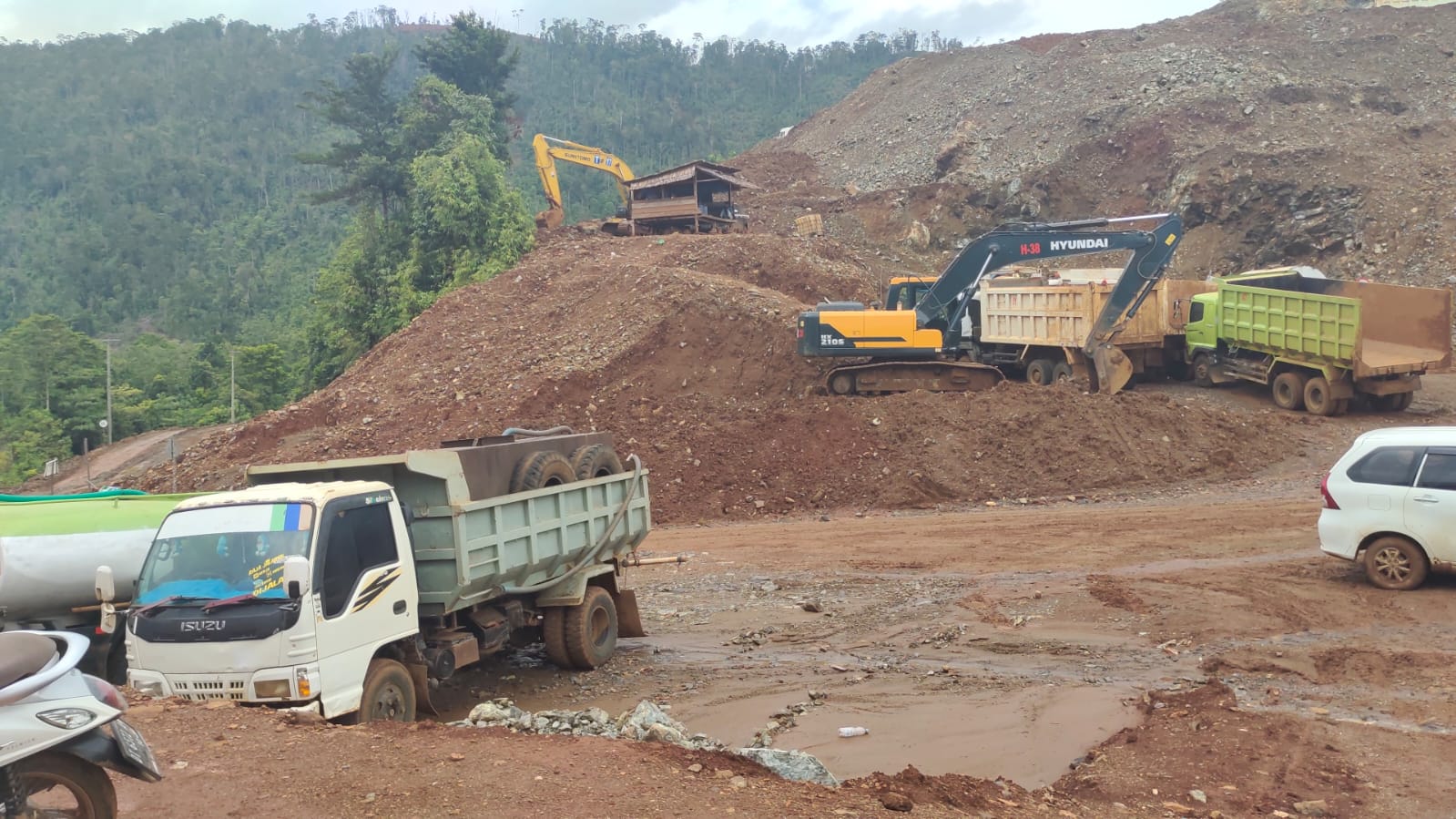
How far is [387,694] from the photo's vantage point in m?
7.16

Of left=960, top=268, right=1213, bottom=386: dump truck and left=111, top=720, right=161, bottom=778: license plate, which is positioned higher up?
left=960, top=268, right=1213, bottom=386: dump truck

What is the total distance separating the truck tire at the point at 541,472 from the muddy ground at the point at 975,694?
66.0 inches

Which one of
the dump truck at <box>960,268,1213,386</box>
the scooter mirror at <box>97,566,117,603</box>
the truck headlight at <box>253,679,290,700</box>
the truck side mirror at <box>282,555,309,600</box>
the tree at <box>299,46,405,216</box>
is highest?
the tree at <box>299,46,405,216</box>

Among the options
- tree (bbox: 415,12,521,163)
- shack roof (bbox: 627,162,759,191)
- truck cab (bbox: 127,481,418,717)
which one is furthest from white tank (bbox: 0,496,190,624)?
tree (bbox: 415,12,521,163)

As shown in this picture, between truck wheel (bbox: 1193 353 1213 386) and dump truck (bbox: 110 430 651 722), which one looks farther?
truck wheel (bbox: 1193 353 1213 386)

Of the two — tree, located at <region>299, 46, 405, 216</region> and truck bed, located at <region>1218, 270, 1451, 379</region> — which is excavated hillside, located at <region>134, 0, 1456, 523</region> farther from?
tree, located at <region>299, 46, 405, 216</region>

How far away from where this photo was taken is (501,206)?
120 ft

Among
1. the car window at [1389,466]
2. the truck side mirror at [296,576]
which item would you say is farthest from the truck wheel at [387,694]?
the car window at [1389,466]

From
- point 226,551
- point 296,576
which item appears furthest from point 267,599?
point 226,551

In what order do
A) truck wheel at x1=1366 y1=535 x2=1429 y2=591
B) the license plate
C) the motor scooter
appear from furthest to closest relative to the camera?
truck wheel at x1=1366 y1=535 x2=1429 y2=591 < the license plate < the motor scooter

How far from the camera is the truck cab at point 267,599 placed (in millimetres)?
6457

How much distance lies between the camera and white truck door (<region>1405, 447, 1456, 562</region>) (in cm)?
987

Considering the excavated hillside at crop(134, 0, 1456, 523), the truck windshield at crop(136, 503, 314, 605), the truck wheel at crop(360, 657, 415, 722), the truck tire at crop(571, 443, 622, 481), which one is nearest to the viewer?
the truck windshield at crop(136, 503, 314, 605)

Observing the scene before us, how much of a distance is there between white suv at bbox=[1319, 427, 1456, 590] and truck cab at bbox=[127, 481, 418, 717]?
864cm
